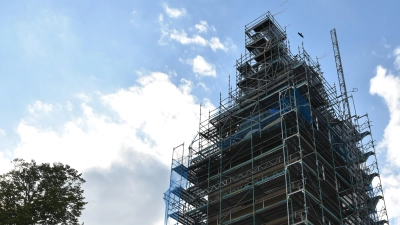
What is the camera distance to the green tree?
32.8 meters

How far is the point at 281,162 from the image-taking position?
38.6 meters

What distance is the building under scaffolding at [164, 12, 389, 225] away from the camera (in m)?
37.0

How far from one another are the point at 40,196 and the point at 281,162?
1641 cm

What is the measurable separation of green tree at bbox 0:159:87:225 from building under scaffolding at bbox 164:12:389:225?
9.52 meters

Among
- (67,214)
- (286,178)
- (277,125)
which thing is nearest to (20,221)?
(67,214)

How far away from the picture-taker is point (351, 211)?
3972cm

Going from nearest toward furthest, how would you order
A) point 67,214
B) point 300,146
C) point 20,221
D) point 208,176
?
1. point 20,221
2. point 67,214
3. point 300,146
4. point 208,176

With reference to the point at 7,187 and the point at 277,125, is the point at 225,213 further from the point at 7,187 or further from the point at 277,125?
the point at 7,187

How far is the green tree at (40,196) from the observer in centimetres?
3284

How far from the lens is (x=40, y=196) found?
3434 centimetres

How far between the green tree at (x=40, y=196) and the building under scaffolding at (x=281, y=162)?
9.52 m

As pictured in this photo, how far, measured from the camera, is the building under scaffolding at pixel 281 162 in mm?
37000

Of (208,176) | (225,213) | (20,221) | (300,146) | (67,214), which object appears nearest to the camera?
(20,221)

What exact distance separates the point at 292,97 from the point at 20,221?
21.6m
